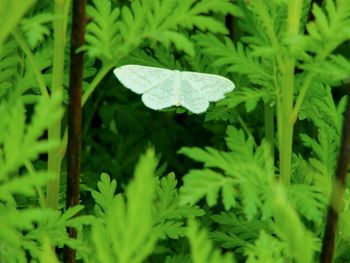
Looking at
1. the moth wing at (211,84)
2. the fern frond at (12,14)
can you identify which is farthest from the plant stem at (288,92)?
the fern frond at (12,14)

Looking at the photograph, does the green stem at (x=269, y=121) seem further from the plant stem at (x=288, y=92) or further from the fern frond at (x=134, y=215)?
the fern frond at (x=134, y=215)

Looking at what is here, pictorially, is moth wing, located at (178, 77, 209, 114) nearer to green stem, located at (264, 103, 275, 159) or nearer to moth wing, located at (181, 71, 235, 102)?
moth wing, located at (181, 71, 235, 102)

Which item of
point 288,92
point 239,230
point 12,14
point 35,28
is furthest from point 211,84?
point 12,14

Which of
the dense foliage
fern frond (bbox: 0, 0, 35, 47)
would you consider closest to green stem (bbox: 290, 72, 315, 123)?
the dense foliage

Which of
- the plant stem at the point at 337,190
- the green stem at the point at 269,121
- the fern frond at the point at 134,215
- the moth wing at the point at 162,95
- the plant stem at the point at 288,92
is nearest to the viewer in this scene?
the fern frond at the point at 134,215

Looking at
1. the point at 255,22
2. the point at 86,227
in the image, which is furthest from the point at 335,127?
the point at 86,227

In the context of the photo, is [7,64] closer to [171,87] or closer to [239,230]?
[171,87]

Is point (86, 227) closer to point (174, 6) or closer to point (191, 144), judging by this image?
point (174, 6)
